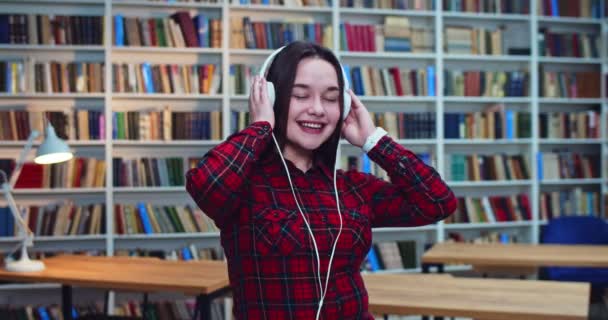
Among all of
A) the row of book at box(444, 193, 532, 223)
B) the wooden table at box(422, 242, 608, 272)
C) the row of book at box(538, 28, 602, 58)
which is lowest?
the row of book at box(444, 193, 532, 223)

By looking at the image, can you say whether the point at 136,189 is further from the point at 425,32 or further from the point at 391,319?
the point at 425,32

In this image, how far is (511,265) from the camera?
3699mm

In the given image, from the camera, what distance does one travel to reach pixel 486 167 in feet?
19.6

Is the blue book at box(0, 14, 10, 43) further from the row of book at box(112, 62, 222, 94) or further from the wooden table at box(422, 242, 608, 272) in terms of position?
the wooden table at box(422, 242, 608, 272)

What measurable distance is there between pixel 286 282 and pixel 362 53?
4534 millimetres

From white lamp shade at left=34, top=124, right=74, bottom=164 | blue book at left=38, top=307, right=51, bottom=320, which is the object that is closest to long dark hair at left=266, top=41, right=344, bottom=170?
white lamp shade at left=34, top=124, right=74, bottom=164

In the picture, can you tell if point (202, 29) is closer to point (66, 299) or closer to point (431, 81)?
point (431, 81)

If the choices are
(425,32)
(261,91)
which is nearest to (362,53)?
(425,32)

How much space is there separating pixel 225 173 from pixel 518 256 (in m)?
2.80

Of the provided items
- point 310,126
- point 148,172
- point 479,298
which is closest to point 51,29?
A: point 148,172

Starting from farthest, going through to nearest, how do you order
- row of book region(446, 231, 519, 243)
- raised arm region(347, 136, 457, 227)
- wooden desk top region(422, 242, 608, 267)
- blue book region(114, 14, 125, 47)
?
row of book region(446, 231, 519, 243)
blue book region(114, 14, 125, 47)
wooden desk top region(422, 242, 608, 267)
raised arm region(347, 136, 457, 227)

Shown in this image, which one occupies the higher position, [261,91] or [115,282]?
[261,91]

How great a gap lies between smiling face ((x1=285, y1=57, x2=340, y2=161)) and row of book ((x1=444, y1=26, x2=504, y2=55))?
4.71m

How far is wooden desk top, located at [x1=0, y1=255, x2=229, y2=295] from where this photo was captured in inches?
117
